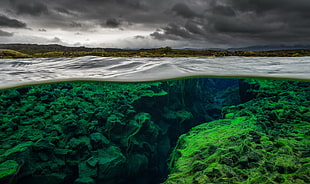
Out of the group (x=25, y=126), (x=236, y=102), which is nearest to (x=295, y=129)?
(x=25, y=126)

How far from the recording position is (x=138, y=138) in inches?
291

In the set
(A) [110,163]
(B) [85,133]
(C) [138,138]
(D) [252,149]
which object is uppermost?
(D) [252,149]

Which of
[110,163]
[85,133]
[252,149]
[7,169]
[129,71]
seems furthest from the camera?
[129,71]

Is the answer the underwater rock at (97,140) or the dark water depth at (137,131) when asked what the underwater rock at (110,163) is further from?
the underwater rock at (97,140)

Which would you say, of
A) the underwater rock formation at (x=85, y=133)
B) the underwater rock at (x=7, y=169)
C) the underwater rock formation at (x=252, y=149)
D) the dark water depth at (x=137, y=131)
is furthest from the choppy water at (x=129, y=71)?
the underwater rock at (x=7, y=169)

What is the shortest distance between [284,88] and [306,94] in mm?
891

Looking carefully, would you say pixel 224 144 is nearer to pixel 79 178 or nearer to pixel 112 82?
pixel 79 178

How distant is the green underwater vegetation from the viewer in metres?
3.52

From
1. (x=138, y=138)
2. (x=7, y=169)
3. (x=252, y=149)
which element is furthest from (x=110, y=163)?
(x=252, y=149)

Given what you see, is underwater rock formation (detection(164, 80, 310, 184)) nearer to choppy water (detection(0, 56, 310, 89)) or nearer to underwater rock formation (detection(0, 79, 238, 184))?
choppy water (detection(0, 56, 310, 89))

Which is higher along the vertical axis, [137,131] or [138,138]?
[137,131]

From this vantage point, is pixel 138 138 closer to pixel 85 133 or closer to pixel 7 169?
pixel 85 133

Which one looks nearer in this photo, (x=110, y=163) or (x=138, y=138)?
(x=110, y=163)

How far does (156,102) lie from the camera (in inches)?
389
